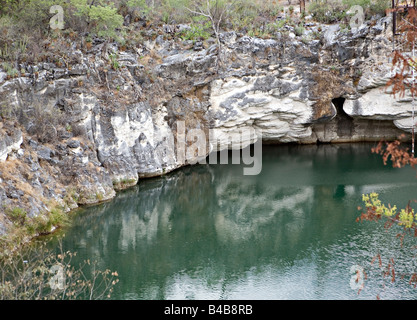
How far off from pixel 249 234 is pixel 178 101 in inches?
393

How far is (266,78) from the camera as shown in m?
24.9

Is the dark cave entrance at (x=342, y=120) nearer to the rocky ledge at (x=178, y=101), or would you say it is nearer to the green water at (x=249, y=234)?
the rocky ledge at (x=178, y=101)

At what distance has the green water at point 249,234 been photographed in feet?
42.2

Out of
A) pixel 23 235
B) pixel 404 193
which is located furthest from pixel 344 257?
pixel 23 235

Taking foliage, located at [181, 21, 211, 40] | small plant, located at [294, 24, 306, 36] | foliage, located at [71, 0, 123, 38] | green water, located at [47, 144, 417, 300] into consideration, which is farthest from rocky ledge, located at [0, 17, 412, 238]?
green water, located at [47, 144, 417, 300]

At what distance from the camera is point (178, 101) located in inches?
966

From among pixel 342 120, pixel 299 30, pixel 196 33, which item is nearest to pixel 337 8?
pixel 299 30

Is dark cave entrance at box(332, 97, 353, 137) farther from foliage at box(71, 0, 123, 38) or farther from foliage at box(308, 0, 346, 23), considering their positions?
foliage at box(71, 0, 123, 38)

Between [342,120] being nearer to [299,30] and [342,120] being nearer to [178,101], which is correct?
[299,30]

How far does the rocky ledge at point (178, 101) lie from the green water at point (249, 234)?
1.88m

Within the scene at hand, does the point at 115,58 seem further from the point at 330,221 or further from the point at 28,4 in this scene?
the point at 330,221

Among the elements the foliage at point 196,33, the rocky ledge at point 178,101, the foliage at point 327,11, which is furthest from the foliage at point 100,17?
the foliage at point 327,11

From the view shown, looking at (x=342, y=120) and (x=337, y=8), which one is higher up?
(x=337, y=8)

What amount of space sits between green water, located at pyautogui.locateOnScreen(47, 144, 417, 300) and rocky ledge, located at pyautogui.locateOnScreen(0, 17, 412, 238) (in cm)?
188
